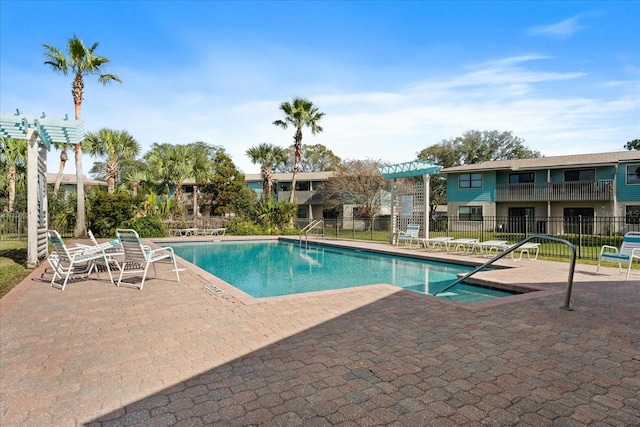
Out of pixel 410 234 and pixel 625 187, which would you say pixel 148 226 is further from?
pixel 625 187

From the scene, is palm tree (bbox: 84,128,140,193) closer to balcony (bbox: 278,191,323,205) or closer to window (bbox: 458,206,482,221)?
balcony (bbox: 278,191,323,205)

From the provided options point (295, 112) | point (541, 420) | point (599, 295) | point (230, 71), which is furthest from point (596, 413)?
point (295, 112)

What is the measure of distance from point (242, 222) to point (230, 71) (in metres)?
12.1

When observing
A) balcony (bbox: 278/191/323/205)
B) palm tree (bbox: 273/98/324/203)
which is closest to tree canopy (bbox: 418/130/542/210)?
balcony (bbox: 278/191/323/205)

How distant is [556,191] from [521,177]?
2.76 meters

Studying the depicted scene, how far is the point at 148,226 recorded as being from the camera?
2081 cm

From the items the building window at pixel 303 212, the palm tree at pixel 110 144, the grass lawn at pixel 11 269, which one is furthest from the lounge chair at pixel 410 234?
the building window at pixel 303 212

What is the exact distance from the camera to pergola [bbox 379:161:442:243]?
15969 mm

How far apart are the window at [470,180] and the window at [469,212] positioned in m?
1.65

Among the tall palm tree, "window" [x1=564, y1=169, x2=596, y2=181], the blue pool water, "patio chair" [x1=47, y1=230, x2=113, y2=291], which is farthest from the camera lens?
"window" [x1=564, y1=169, x2=596, y2=181]

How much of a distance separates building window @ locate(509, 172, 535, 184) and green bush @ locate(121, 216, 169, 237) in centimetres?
2420

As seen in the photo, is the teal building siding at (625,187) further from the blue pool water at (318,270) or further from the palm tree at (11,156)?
the palm tree at (11,156)

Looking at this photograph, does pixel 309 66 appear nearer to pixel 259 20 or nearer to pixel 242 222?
pixel 259 20

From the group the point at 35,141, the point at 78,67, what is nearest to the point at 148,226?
the point at 78,67
